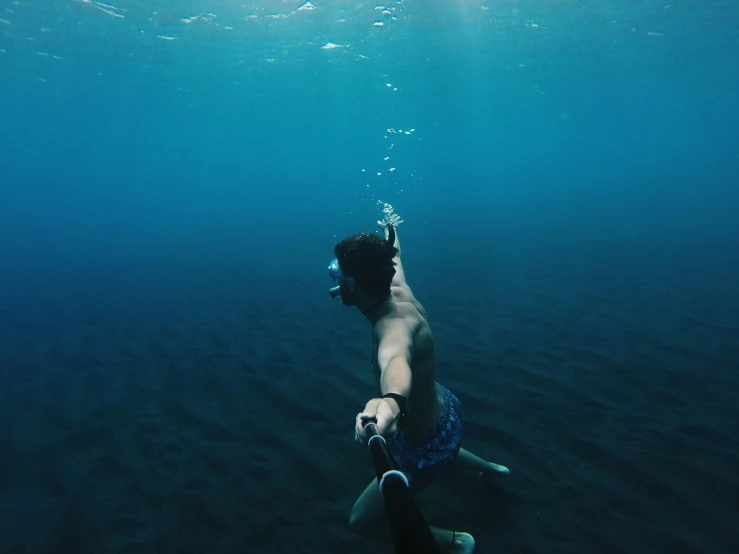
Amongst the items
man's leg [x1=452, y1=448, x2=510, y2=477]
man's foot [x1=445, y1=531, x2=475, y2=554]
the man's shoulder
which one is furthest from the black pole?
man's leg [x1=452, y1=448, x2=510, y2=477]

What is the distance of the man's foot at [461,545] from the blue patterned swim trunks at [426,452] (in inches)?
15.9

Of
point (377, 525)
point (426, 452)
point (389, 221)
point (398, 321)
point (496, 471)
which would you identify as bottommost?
point (496, 471)

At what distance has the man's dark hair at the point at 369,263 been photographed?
2414 millimetres

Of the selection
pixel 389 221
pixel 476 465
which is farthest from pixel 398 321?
pixel 476 465

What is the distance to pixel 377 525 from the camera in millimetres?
2666

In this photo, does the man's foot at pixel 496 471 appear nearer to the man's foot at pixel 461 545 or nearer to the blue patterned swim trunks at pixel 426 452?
the man's foot at pixel 461 545

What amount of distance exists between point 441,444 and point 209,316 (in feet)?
24.1

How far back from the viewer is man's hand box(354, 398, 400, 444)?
1.31m

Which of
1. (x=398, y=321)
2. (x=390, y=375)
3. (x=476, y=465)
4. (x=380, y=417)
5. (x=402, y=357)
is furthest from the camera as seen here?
(x=476, y=465)

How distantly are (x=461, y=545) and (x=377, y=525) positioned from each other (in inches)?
22.4

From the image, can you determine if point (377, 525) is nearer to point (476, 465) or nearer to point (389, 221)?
point (476, 465)

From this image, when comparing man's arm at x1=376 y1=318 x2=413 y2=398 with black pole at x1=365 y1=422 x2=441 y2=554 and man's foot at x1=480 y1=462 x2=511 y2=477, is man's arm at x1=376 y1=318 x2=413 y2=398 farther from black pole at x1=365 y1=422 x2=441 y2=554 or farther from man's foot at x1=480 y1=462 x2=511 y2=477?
man's foot at x1=480 y1=462 x2=511 y2=477

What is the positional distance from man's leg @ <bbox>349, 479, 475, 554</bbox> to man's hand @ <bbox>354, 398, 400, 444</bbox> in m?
1.45

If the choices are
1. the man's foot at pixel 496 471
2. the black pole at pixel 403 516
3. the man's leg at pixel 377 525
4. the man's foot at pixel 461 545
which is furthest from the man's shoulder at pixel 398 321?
the man's foot at pixel 496 471
